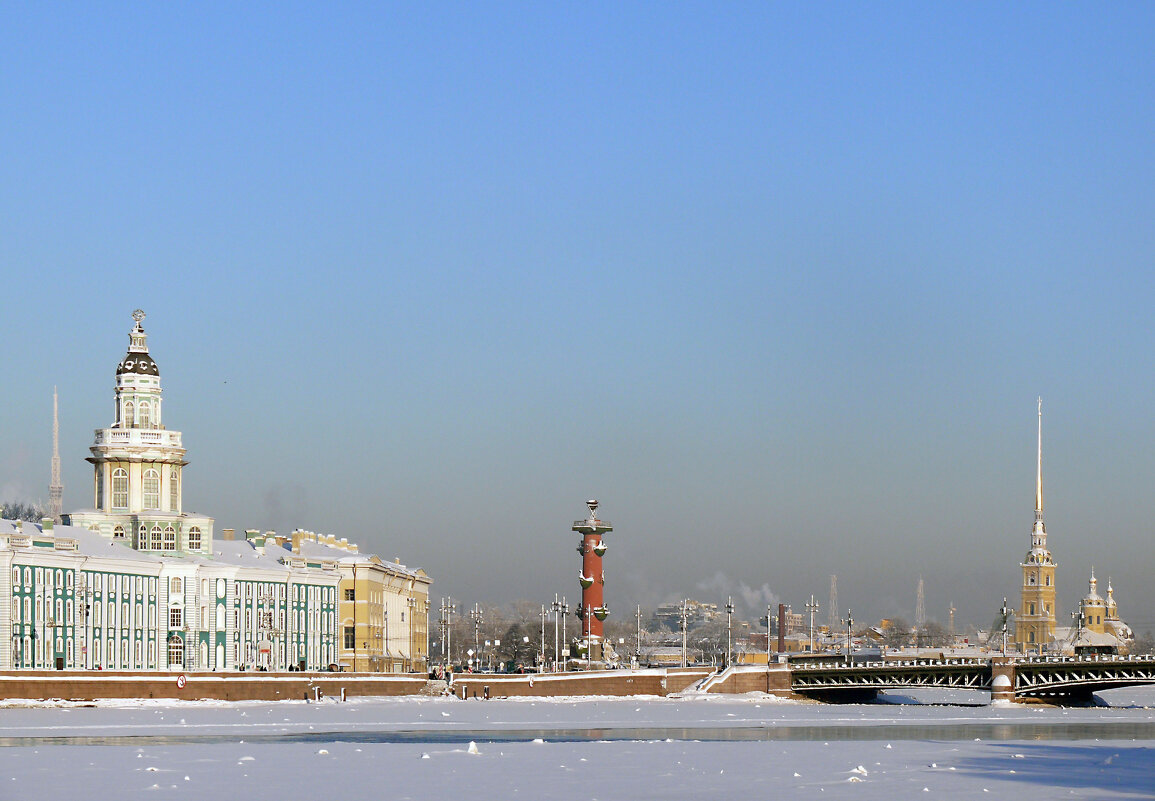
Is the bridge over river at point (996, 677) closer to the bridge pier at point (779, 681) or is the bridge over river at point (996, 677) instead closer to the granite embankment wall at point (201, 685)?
the bridge pier at point (779, 681)

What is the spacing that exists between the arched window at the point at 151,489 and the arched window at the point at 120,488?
120 centimetres

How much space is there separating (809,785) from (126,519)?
9108 centimetres

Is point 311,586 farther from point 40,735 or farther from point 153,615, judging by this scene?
point 40,735

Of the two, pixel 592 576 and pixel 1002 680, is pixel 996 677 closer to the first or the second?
pixel 1002 680

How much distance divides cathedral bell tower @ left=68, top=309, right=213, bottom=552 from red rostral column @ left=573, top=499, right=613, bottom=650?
30.5m

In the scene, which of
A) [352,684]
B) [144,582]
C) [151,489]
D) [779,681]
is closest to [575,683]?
[779,681]

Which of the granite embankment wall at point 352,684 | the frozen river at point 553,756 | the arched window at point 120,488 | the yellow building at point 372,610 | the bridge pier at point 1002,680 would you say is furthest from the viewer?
the yellow building at point 372,610

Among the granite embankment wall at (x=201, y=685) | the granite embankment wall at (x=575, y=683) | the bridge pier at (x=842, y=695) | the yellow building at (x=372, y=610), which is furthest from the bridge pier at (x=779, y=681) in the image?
the yellow building at (x=372, y=610)

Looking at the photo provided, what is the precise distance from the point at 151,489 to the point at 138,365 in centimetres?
812

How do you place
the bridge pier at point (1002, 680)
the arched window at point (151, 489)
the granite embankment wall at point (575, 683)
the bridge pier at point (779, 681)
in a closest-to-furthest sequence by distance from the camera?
the bridge pier at point (1002, 680)
the granite embankment wall at point (575, 683)
the bridge pier at point (779, 681)
the arched window at point (151, 489)

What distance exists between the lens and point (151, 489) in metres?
128

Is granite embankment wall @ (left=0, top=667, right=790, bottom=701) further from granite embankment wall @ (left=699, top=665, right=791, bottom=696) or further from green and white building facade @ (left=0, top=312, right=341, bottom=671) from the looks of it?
green and white building facade @ (left=0, top=312, right=341, bottom=671)

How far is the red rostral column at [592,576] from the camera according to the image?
145875mm

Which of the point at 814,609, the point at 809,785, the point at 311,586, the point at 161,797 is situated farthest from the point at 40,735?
the point at 814,609
